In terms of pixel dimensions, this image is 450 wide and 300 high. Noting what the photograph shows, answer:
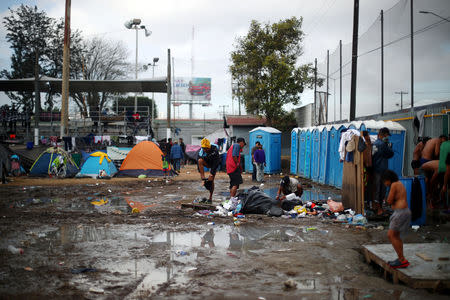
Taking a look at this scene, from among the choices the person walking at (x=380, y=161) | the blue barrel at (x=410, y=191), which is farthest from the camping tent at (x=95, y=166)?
the blue barrel at (x=410, y=191)

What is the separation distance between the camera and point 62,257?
16.9 ft

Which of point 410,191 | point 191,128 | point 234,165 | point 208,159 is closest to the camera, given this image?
point 410,191

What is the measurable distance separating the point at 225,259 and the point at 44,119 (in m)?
27.9

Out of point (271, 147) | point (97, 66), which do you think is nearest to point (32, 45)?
point (97, 66)

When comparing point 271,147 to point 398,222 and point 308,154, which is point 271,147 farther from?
point 398,222

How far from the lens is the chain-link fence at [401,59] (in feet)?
35.8

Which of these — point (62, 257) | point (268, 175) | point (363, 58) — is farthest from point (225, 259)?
point (268, 175)

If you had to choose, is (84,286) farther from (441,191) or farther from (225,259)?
(441,191)

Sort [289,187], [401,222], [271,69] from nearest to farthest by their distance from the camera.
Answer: [401,222]
[289,187]
[271,69]

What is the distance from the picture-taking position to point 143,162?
58.8 feet

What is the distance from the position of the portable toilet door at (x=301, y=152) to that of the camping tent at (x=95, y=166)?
8832mm

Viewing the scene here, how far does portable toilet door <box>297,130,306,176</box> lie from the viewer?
1734 cm

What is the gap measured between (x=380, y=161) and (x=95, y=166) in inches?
504

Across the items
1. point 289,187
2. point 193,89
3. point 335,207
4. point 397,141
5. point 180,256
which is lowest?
point 180,256
